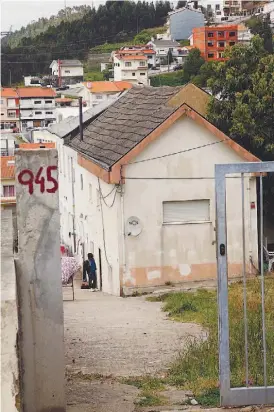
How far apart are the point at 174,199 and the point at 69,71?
11106 cm

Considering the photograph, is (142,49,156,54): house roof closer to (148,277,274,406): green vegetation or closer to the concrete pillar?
(148,277,274,406): green vegetation

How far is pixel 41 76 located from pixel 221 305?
408 feet

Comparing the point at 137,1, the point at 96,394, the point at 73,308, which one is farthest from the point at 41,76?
the point at 96,394

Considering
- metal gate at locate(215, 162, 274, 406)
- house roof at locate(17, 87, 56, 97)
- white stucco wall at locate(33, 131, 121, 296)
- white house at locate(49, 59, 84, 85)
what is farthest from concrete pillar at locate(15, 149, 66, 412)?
white house at locate(49, 59, 84, 85)

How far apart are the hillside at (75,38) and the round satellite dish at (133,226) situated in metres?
99.6

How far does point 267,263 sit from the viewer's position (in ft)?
72.0

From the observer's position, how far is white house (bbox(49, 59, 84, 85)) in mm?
126125

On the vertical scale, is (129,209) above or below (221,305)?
below

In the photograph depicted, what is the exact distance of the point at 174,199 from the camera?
821 inches

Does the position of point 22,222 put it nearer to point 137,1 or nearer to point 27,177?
point 27,177

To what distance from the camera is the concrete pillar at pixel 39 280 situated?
660 centimetres

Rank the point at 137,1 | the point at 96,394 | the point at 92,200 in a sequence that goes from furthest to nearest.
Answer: the point at 137,1
the point at 92,200
the point at 96,394

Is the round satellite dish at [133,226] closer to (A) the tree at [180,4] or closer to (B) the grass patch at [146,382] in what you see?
(B) the grass patch at [146,382]

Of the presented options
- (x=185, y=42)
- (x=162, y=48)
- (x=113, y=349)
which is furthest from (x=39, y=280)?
(x=185, y=42)
